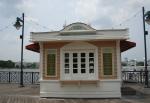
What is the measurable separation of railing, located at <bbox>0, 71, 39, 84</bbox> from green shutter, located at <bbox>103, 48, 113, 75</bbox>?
1089 centimetres

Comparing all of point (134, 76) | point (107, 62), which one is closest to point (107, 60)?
point (107, 62)

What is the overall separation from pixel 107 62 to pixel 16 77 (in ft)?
42.0

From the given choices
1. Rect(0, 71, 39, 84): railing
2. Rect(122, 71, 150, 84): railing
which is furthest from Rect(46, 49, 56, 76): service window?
Rect(122, 71, 150, 84): railing

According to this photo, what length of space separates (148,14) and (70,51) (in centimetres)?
643

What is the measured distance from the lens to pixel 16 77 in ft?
85.9

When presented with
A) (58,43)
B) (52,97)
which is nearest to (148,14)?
(58,43)

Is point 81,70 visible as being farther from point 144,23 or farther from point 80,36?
point 144,23

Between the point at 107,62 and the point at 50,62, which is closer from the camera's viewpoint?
the point at 107,62

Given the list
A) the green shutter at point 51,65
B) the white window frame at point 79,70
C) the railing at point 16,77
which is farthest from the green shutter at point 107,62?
the railing at point 16,77

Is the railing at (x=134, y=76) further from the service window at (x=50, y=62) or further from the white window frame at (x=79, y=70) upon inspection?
the service window at (x=50, y=62)

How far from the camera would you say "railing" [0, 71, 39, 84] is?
25.3m

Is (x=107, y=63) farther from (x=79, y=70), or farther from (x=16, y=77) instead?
(x=16, y=77)

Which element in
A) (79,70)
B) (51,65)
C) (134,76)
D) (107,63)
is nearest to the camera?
(107,63)

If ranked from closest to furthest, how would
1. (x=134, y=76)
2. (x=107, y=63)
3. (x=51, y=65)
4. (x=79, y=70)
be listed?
1. (x=107, y=63)
2. (x=79, y=70)
3. (x=51, y=65)
4. (x=134, y=76)
